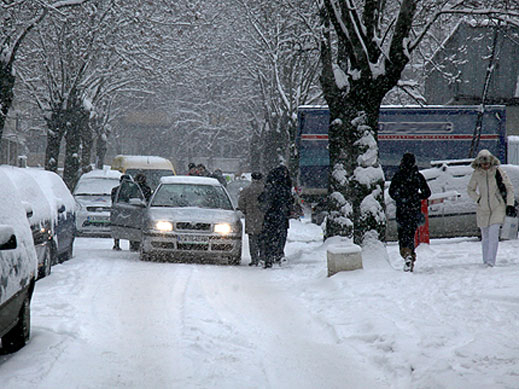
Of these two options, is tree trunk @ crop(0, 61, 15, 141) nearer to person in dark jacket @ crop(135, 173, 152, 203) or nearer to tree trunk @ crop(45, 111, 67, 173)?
person in dark jacket @ crop(135, 173, 152, 203)

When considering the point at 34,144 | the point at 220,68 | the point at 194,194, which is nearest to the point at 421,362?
the point at 194,194

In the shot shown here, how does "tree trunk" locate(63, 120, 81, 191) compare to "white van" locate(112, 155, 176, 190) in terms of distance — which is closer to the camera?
"white van" locate(112, 155, 176, 190)

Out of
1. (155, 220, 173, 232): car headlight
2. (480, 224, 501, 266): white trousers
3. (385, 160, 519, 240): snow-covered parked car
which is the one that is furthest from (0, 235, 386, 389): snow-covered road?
(385, 160, 519, 240): snow-covered parked car

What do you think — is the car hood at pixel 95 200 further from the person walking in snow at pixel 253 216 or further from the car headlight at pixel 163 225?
the car headlight at pixel 163 225

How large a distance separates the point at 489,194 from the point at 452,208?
18.7 feet

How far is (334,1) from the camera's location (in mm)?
13828

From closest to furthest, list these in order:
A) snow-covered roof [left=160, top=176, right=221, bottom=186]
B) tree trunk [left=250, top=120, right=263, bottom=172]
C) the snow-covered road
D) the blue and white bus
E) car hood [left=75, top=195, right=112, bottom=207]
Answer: the snow-covered road < snow-covered roof [left=160, top=176, right=221, bottom=186] < car hood [left=75, top=195, right=112, bottom=207] < the blue and white bus < tree trunk [left=250, top=120, right=263, bottom=172]

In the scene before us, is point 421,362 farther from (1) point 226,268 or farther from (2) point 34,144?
(2) point 34,144

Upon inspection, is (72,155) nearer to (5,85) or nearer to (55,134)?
(55,134)

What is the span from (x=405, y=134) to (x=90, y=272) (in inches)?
603

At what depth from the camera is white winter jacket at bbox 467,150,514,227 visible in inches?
488

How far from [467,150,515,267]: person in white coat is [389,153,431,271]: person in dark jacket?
2.71 ft

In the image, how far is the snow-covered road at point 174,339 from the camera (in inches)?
245

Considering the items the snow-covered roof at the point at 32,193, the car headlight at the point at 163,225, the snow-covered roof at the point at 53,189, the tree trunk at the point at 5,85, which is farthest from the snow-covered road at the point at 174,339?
the tree trunk at the point at 5,85
